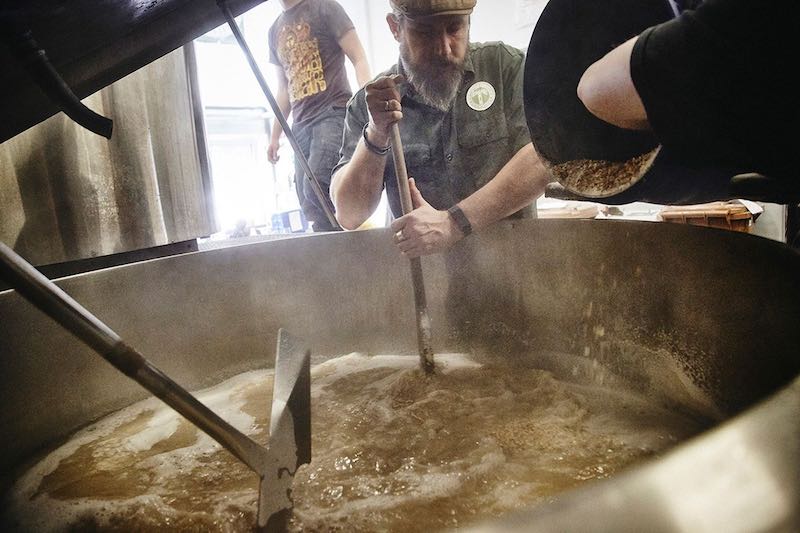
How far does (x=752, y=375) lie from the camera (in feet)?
2.88

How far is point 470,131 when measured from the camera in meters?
1.91

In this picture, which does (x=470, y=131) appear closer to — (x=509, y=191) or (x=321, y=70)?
(x=509, y=191)

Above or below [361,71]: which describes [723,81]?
below

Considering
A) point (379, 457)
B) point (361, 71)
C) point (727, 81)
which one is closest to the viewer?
point (727, 81)

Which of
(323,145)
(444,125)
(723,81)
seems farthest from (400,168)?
(323,145)

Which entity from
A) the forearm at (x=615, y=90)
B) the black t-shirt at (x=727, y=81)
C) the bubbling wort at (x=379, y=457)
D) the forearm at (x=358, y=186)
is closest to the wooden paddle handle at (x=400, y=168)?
the forearm at (x=358, y=186)

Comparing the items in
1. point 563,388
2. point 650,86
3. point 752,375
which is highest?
point 650,86

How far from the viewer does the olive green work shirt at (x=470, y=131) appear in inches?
75.0

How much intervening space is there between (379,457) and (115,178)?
129cm

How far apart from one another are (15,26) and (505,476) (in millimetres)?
1015

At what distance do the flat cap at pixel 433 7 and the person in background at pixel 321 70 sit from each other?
1.11 metres

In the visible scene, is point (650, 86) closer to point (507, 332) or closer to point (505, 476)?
point (505, 476)

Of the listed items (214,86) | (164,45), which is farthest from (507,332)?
(214,86)

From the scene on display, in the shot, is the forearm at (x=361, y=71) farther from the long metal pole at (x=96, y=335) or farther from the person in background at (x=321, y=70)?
the long metal pole at (x=96, y=335)
